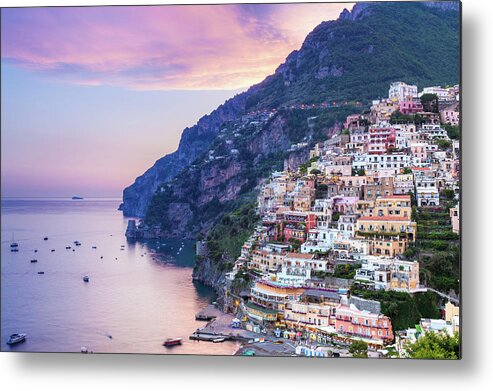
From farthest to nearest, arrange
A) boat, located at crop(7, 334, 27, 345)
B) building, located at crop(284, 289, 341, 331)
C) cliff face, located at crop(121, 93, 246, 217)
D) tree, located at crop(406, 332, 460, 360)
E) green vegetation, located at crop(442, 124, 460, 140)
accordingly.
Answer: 1. cliff face, located at crop(121, 93, 246, 217)
2. green vegetation, located at crop(442, 124, 460, 140)
3. building, located at crop(284, 289, 341, 331)
4. boat, located at crop(7, 334, 27, 345)
5. tree, located at crop(406, 332, 460, 360)

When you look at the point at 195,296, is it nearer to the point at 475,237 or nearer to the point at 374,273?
the point at 374,273

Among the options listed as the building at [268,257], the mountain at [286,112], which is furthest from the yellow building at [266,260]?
the mountain at [286,112]

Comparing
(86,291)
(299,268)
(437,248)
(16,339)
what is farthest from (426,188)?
(86,291)

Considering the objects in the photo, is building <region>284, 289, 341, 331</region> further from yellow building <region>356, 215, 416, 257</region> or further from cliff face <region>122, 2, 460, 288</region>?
cliff face <region>122, 2, 460, 288</region>

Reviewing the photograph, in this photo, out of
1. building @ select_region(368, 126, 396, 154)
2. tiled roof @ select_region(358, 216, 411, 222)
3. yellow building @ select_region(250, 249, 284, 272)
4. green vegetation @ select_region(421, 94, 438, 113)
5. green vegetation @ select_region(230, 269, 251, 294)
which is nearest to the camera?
tiled roof @ select_region(358, 216, 411, 222)

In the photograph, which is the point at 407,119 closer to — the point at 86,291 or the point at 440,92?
the point at 440,92

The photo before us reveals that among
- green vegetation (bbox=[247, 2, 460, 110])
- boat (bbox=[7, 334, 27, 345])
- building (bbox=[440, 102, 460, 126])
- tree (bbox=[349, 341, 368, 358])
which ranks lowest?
tree (bbox=[349, 341, 368, 358])

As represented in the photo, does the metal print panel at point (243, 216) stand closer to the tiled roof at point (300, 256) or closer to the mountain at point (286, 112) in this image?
the tiled roof at point (300, 256)

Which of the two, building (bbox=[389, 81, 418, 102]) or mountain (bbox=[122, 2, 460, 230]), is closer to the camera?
building (bbox=[389, 81, 418, 102])

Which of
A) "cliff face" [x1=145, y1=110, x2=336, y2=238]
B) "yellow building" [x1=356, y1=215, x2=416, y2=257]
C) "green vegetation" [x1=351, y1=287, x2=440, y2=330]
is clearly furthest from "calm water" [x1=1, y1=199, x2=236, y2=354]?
"cliff face" [x1=145, y1=110, x2=336, y2=238]
